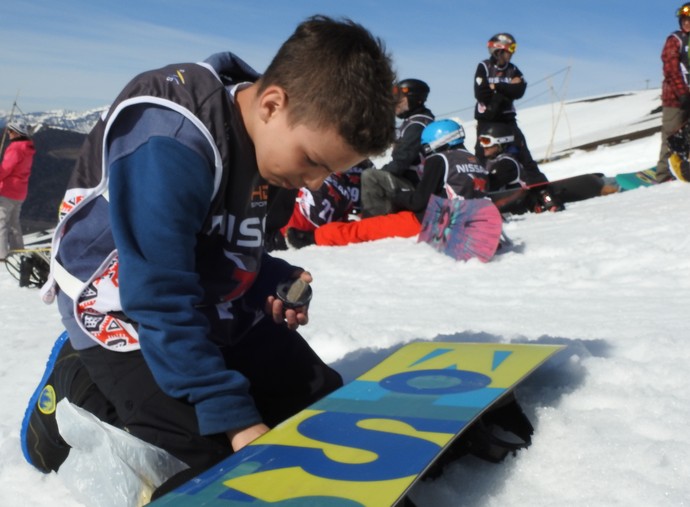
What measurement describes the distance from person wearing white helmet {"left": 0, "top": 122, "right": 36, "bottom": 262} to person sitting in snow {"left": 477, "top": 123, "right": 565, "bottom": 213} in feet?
15.1

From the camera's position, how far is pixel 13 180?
7.36 m

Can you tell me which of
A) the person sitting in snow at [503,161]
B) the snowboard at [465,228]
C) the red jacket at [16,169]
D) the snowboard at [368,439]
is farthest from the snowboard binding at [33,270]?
the person sitting in snow at [503,161]

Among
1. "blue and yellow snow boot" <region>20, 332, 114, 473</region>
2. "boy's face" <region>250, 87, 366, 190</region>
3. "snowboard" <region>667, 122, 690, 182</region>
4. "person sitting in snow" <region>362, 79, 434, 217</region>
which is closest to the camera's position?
"boy's face" <region>250, 87, 366, 190</region>

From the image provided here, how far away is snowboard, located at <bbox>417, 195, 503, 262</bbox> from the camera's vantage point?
4125 millimetres

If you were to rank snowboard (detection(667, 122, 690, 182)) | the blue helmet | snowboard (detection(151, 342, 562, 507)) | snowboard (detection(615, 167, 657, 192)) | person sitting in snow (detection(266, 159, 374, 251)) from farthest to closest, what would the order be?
snowboard (detection(615, 167, 657, 192)) < snowboard (detection(667, 122, 690, 182)) < person sitting in snow (detection(266, 159, 374, 251)) < the blue helmet < snowboard (detection(151, 342, 562, 507))

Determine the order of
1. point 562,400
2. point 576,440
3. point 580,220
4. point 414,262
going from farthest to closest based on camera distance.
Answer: point 580,220, point 414,262, point 562,400, point 576,440

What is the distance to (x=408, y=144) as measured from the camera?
6.45m

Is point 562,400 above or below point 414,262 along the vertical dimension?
above

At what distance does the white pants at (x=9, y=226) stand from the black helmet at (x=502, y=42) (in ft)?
16.4

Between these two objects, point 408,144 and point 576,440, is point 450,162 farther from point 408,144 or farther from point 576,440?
point 576,440

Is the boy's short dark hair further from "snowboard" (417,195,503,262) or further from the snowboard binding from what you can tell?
the snowboard binding

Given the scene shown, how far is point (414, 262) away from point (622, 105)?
17687 millimetres

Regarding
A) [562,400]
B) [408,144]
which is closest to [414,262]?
[408,144]

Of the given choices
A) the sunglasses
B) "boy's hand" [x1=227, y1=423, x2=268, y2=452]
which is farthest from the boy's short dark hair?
the sunglasses
